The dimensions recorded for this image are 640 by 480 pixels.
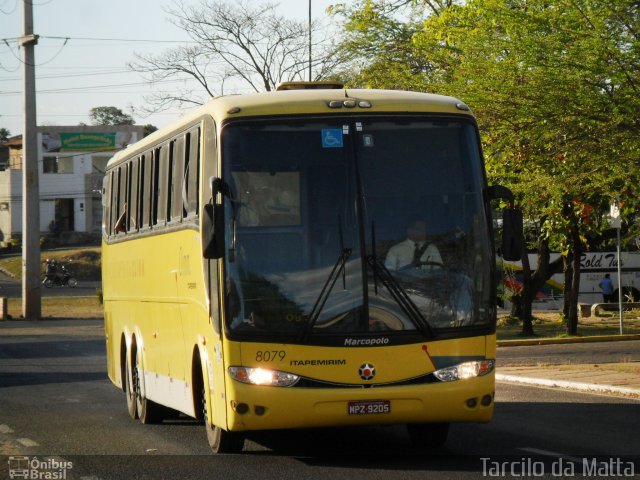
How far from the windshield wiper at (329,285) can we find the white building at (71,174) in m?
87.7

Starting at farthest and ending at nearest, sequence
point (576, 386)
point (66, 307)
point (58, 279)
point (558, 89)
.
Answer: point (58, 279) → point (66, 307) → point (576, 386) → point (558, 89)

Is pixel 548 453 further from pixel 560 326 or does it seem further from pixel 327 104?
pixel 560 326

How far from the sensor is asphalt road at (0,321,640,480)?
10281 millimetres

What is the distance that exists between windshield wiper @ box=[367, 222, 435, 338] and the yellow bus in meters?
0.01

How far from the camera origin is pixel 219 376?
421 inches

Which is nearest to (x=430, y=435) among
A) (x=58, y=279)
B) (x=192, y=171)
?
(x=192, y=171)

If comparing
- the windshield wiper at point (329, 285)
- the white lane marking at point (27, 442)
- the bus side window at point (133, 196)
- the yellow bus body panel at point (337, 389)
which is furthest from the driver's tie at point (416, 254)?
the bus side window at point (133, 196)

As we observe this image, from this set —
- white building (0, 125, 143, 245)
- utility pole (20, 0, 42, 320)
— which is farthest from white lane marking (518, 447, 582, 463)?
white building (0, 125, 143, 245)

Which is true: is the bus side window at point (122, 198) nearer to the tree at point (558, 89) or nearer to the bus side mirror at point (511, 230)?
the tree at point (558, 89)

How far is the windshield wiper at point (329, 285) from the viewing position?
10.5m

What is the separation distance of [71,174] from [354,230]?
89.8m

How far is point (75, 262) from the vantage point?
79.2 meters

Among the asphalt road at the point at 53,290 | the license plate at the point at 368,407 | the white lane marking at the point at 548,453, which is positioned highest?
the license plate at the point at 368,407

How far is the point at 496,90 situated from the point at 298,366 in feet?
27.8
